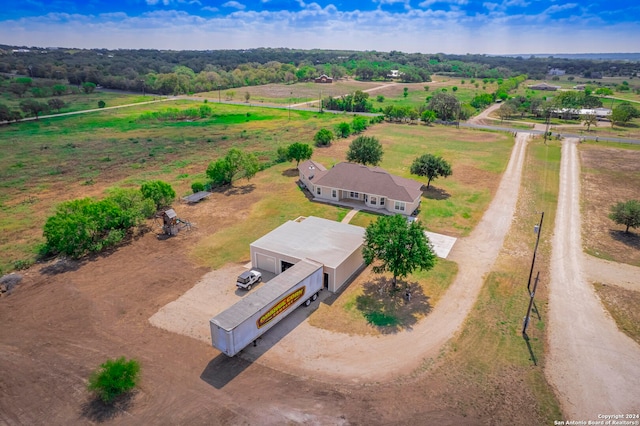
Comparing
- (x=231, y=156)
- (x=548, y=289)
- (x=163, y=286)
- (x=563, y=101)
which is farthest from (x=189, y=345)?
(x=563, y=101)

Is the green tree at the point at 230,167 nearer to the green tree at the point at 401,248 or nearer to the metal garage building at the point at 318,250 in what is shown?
the metal garage building at the point at 318,250

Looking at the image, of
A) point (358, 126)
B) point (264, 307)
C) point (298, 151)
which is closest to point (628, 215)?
point (264, 307)

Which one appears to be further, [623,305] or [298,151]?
[298,151]

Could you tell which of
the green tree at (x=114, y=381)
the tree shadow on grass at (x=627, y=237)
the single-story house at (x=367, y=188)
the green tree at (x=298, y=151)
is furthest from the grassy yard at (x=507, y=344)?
the green tree at (x=298, y=151)

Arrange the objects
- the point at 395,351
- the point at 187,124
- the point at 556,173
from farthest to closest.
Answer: the point at 187,124
the point at 556,173
the point at 395,351

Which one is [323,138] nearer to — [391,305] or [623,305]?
[391,305]

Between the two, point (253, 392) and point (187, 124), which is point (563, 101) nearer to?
point (187, 124)
